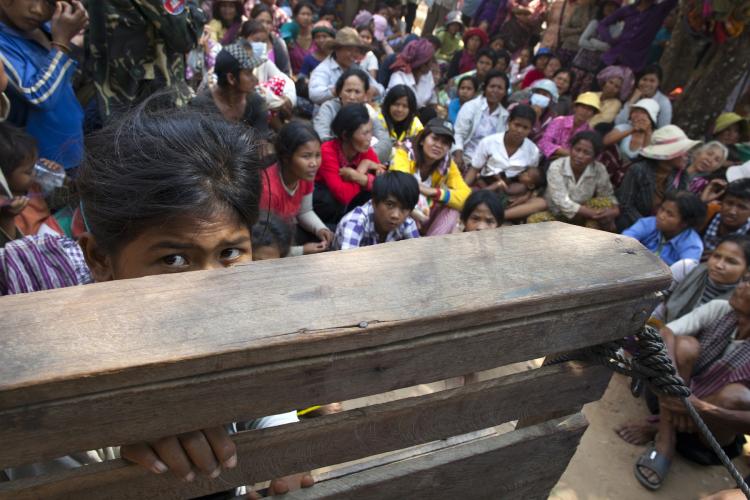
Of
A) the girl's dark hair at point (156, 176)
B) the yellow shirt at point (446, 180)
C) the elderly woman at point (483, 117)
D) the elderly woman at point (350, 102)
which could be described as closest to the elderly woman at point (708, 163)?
the elderly woman at point (483, 117)

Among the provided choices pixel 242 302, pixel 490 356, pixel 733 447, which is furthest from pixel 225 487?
pixel 733 447

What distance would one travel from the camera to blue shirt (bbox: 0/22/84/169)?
7.45ft

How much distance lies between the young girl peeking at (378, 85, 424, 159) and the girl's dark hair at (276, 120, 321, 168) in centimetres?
143

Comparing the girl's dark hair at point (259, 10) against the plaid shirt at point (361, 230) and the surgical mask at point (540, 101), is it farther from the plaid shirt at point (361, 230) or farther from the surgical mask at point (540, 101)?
the plaid shirt at point (361, 230)

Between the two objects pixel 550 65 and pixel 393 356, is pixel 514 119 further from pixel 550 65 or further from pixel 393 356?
pixel 393 356

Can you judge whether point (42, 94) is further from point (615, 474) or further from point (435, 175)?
point (615, 474)

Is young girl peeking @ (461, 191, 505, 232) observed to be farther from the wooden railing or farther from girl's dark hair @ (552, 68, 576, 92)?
girl's dark hair @ (552, 68, 576, 92)

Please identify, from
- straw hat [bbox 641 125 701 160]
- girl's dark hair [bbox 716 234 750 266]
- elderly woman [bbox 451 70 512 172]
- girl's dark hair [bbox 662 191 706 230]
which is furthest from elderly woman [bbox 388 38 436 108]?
girl's dark hair [bbox 716 234 750 266]

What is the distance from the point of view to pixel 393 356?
71 cm

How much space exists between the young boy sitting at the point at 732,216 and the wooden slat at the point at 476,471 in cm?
364

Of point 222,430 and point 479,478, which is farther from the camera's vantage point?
point 479,478

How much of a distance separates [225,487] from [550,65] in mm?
7156

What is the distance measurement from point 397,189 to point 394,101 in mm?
1731

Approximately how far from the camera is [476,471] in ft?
3.44
